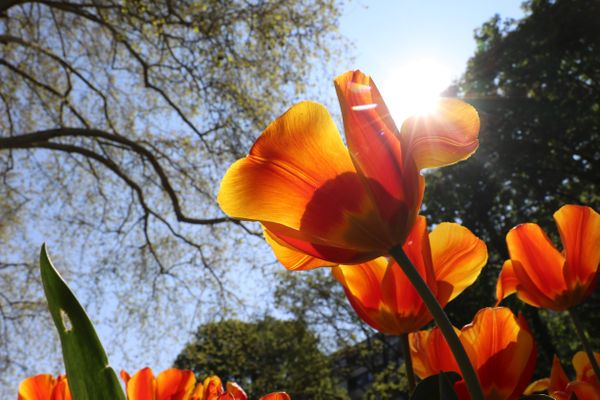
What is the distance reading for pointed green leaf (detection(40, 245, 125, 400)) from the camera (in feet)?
1.17

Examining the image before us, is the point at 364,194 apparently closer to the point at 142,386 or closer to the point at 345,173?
the point at 345,173

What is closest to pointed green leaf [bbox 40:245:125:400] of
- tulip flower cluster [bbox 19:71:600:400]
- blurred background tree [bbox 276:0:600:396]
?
tulip flower cluster [bbox 19:71:600:400]

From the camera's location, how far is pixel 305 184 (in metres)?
0.43

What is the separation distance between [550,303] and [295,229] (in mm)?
386

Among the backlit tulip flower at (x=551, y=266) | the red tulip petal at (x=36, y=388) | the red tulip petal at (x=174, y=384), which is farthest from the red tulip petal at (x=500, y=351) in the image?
the red tulip petal at (x=36, y=388)

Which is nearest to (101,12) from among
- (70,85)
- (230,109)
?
(70,85)

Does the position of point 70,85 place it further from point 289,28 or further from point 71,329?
point 71,329

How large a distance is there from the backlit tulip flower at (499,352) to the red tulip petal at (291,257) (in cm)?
16

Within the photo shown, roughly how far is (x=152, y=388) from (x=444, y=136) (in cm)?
41

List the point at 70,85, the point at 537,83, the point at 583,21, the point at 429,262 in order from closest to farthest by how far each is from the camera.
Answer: the point at 429,262 < the point at 70,85 < the point at 583,21 < the point at 537,83

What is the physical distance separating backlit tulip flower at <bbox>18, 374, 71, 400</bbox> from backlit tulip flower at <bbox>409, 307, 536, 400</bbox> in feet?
1.31

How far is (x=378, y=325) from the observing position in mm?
548

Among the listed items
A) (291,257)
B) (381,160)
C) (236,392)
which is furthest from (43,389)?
(381,160)

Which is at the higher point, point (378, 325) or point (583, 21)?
Result: point (583, 21)
